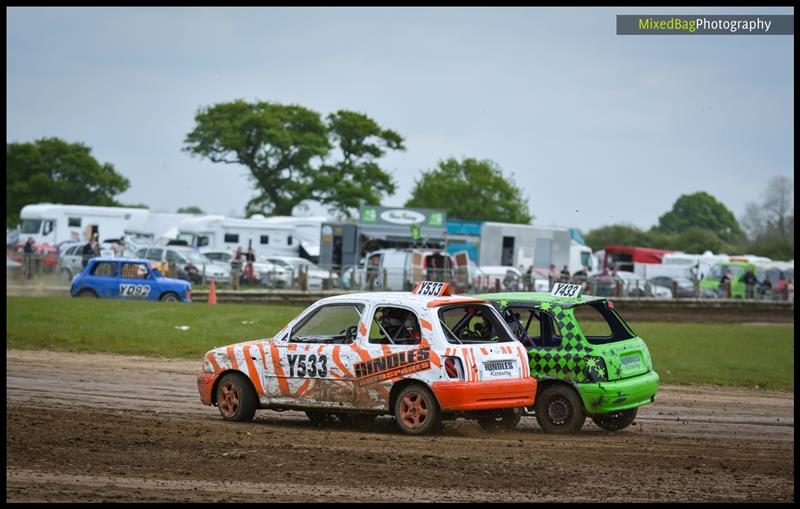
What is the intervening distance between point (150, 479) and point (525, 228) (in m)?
47.3

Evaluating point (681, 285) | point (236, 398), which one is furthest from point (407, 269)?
point (236, 398)

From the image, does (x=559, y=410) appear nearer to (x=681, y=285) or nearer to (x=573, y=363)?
(x=573, y=363)

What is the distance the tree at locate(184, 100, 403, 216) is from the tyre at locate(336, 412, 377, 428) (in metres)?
73.2

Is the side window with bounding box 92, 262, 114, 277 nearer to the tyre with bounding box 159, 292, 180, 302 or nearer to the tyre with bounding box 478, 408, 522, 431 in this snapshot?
the tyre with bounding box 159, 292, 180, 302

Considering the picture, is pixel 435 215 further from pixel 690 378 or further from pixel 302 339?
pixel 302 339

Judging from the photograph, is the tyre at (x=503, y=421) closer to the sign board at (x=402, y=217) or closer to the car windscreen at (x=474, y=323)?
the car windscreen at (x=474, y=323)

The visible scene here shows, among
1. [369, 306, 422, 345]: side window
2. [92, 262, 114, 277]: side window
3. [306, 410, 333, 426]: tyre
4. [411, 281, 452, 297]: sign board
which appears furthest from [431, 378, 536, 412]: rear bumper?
[92, 262, 114, 277]: side window

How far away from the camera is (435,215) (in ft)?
169

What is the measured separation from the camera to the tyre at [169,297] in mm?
32812

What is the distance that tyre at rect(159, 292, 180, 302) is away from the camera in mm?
32812

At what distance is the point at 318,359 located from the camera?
13195 mm

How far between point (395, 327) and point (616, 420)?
3.06m

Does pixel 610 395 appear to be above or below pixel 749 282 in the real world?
below

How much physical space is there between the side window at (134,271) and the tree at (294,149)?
54510 millimetres
